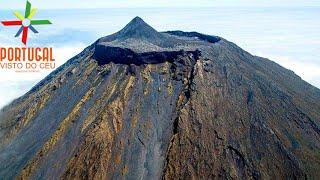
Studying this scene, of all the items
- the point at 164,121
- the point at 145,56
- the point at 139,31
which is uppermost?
the point at 139,31

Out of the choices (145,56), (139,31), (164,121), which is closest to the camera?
(164,121)

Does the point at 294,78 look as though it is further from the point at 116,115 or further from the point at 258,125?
the point at 116,115

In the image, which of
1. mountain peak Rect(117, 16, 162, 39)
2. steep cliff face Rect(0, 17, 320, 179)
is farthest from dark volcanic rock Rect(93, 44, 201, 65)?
mountain peak Rect(117, 16, 162, 39)

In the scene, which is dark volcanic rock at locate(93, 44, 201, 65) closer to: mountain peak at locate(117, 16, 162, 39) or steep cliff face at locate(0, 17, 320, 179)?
steep cliff face at locate(0, 17, 320, 179)

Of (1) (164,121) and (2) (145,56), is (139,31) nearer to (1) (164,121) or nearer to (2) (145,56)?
(2) (145,56)

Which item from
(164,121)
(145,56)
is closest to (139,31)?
(145,56)

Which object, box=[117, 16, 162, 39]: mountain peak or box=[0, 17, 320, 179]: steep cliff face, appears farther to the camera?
box=[117, 16, 162, 39]: mountain peak

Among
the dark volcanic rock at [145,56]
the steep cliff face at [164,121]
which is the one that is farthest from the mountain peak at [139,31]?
the dark volcanic rock at [145,56]

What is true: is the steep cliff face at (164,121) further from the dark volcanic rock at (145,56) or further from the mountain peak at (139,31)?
the mountain peak at (139,31)

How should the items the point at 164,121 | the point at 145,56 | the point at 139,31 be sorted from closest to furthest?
the point at 164,121, the point at 145,56, the point at 139,31
